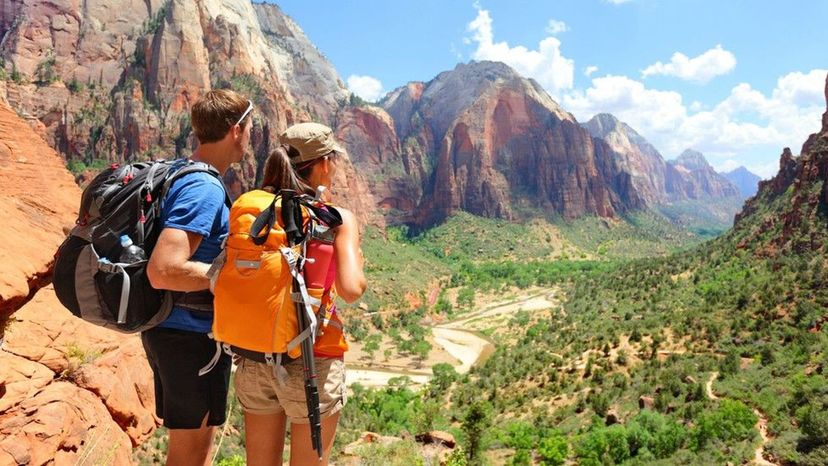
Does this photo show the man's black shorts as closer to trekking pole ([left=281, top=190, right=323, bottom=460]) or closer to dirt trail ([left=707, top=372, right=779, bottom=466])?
trekking pole ([left=281, top=190, right=323, bottom=460])

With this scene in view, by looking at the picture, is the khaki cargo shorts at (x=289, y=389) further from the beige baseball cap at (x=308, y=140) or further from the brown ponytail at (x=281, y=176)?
the beige baseball cap at (x=308, y=140)

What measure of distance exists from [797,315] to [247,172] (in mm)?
56289

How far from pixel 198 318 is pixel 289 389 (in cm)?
77

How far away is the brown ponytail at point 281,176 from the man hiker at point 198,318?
1.21 feet

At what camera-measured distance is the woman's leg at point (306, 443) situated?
276cm

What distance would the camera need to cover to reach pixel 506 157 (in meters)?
142

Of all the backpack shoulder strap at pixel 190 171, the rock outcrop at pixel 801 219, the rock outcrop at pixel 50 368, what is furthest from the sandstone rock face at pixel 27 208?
the rock outcrop at pixel 801 219

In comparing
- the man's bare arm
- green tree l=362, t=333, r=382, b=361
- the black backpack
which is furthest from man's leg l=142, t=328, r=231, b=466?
green tree l=362, t=333, r=382, b=361

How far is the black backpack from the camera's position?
107 inches

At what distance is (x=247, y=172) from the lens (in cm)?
6400

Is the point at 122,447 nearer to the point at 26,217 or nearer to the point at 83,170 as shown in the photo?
the point at 26,217

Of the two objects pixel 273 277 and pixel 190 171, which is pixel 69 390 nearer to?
pixel 190 171

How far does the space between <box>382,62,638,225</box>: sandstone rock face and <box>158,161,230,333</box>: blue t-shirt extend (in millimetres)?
127730

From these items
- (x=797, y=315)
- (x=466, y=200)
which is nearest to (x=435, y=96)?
(x=466, y=200)
